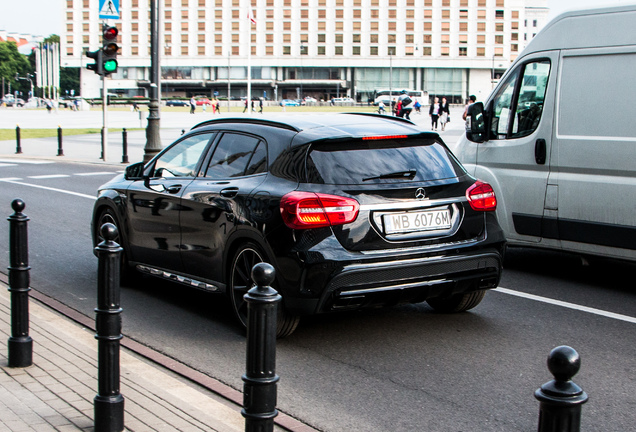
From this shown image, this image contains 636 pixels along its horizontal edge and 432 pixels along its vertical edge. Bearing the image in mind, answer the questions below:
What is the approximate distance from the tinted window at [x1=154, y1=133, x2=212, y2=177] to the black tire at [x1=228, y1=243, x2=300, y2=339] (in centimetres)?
108

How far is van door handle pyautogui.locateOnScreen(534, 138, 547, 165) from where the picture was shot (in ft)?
25.2

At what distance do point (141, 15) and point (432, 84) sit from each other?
1926 inches

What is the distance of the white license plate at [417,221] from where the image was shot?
5335 millimetres

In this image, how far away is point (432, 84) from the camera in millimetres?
131875

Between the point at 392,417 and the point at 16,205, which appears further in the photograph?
the point at 16,205

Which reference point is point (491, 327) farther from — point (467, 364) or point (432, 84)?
point (432, 84)

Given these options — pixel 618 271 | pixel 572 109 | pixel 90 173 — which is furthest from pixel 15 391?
pixel 90 173

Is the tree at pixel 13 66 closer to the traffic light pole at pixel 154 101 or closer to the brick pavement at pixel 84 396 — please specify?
the traffic light pole at pixel 154 101

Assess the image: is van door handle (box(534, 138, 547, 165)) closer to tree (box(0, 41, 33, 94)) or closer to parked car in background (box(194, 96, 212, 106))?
parked car in background (box(194, 96, 212, 106))

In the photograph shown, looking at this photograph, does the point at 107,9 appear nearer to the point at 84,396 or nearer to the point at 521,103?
the point at 521,103

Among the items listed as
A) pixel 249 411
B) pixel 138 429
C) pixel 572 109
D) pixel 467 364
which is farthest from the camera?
pixel 572 109

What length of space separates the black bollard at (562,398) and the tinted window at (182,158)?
4848 mm

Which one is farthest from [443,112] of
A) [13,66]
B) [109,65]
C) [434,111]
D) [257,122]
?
[13,66]

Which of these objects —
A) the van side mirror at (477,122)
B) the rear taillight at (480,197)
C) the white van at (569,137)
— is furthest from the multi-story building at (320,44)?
the rear taillight at (480,197)
